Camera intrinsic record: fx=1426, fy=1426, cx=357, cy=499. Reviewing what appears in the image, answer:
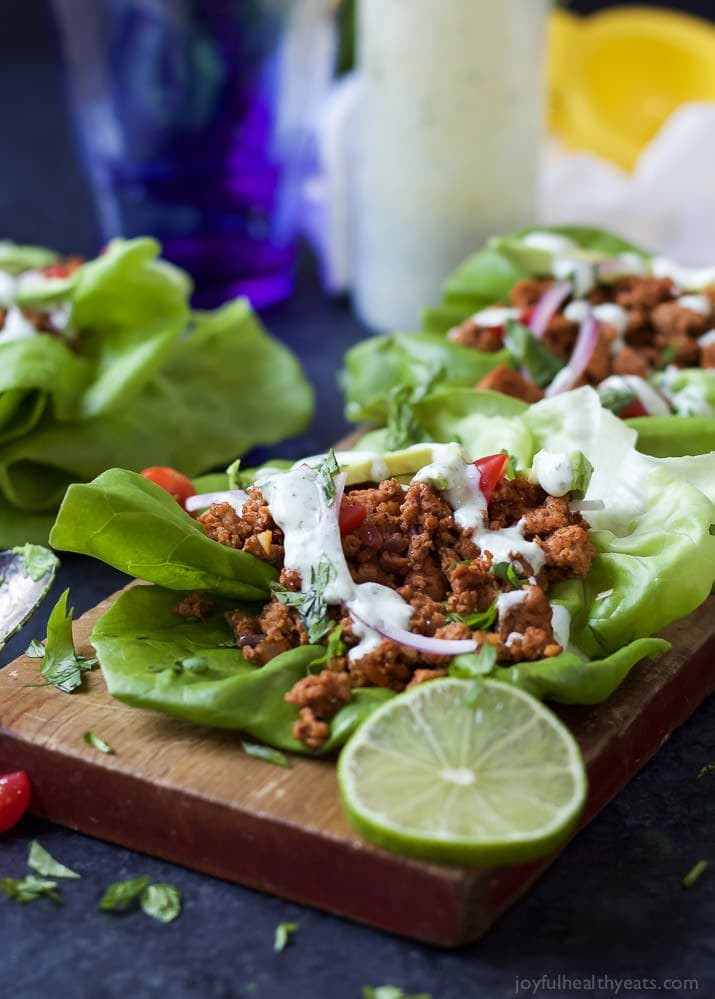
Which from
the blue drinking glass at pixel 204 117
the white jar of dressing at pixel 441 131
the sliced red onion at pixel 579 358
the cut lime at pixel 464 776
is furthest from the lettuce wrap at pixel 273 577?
the blue drinking glass at pixel 204 117

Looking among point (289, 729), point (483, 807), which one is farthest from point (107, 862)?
point (483, 807)

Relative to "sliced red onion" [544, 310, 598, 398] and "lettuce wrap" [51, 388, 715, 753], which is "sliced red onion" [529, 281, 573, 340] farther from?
"lettuce wrap" [51, 388, 715, 753]

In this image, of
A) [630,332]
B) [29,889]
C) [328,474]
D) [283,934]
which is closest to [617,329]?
[630,332]

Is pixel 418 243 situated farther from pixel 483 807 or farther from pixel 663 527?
pixel 483 807

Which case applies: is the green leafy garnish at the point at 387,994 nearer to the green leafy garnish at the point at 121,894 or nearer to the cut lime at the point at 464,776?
the cut lime at the point at 464,776

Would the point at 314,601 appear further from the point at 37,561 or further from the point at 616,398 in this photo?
the point at 616,398

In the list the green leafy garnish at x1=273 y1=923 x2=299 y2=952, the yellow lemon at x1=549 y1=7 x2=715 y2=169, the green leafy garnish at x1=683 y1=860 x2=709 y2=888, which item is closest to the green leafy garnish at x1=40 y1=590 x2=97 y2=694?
the green leafy garnish at x1=273 y1=923 x2=299 y2=952

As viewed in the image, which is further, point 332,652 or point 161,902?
point 332,652
